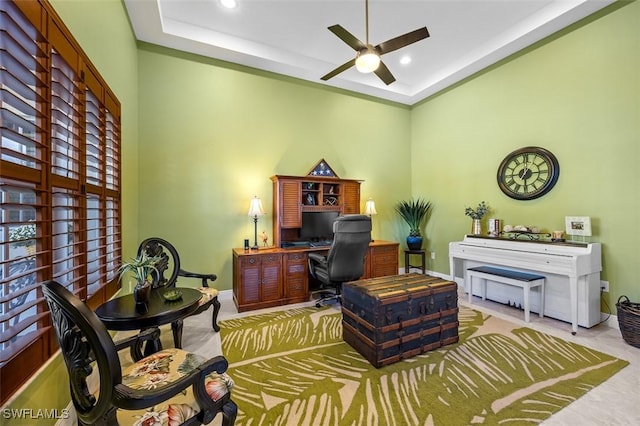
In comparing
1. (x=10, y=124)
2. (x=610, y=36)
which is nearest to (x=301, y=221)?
(x=10, y=124)

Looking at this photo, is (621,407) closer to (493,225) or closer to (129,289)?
(493,225)

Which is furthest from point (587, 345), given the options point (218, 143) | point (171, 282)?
point (218, 143)

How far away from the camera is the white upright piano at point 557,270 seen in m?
2.87

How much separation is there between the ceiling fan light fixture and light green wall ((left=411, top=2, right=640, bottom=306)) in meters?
2.56

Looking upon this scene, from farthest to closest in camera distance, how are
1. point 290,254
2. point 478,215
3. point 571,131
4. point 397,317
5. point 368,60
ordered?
point 478,215 → point 290,254 → point 571,131 → point 368,60 → point 397,317

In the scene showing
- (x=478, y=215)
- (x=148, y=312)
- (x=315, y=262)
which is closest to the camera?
(x=148, y=312)

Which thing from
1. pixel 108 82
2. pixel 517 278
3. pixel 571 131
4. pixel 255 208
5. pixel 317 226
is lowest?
pixel 517 278

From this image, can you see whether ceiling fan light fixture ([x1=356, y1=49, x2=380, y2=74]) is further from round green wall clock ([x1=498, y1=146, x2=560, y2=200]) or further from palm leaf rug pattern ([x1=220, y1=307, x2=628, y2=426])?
palm leaf rug pattern ([x1=220, y1=307, x2=628, y2=426])

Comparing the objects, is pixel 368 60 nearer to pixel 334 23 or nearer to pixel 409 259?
pixel 334 23

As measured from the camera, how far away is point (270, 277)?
12.2 ft

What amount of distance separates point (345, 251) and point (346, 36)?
7.66ft

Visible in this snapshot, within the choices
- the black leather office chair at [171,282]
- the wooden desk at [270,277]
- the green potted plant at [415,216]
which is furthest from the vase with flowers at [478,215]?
the black leather office chair at [171,282]

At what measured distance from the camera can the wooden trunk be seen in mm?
2279

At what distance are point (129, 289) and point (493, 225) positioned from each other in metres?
5.08
